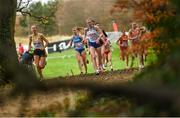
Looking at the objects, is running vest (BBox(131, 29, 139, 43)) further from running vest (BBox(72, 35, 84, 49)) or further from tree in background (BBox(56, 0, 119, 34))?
tree in background (BBox(56, 0, 119, 34))

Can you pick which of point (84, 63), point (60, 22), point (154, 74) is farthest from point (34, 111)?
point (60, 22)

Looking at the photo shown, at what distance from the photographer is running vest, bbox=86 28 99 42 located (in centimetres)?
1786

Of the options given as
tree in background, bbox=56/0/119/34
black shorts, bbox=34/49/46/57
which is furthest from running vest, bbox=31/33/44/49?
tree in background, bbox=56/0/119/34

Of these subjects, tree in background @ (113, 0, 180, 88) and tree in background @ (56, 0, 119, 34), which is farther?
tree in background @ (56, 0, 119, 34)

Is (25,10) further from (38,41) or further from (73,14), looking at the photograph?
(73,14)

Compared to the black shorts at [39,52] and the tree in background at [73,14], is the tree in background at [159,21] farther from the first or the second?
the tree in background at [73,14]

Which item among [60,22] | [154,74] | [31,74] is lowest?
[60,22]

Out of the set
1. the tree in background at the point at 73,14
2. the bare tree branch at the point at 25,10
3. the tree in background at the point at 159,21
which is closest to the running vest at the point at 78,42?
the bare tree branch at the point at 25,10

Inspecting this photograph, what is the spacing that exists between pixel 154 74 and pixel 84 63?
15.4 meters

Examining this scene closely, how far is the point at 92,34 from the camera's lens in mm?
17984

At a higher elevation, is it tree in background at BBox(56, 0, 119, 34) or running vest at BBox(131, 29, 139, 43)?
running vest at BBox(131, 29, 139, 43)

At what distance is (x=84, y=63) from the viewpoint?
1997 cm

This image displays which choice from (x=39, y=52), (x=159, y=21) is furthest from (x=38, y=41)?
(x=159, y=21)

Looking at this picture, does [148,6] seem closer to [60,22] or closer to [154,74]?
[154,74]
